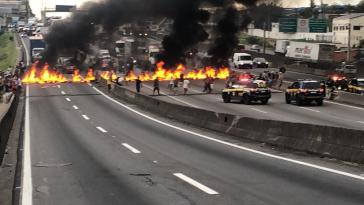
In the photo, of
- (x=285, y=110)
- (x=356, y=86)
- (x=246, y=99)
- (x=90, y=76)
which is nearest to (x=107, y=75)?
(x=90, y=76)

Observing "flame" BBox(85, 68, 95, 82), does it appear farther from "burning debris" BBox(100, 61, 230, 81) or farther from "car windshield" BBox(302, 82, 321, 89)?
"car windshield" BBox(302, 82, 321, 89)

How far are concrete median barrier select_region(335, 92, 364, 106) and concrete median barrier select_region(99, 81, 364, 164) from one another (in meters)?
16.3

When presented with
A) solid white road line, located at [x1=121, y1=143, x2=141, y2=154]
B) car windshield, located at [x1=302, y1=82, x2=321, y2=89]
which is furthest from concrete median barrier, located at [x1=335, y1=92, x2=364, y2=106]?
solid white road line, located at [x1=121, y1=143, x2=141, y2=154]

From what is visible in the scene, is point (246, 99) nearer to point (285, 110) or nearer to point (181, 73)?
point (285, 110)

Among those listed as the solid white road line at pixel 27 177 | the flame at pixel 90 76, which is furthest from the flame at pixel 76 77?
the solid white road line at pixel 27 177

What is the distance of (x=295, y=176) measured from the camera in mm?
12078

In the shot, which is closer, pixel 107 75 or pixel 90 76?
pixel 90 76

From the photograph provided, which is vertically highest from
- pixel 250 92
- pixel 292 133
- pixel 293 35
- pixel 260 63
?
pixel 293 35

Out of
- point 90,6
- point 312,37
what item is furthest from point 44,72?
point 312,37

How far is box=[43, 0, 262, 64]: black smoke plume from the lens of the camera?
186ft

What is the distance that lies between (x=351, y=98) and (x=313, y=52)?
138ft

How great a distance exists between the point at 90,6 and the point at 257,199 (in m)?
50.3

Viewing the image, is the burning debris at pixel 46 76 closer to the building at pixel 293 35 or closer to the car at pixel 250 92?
the car at pixel 250 92

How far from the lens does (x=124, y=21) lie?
2267 inches
